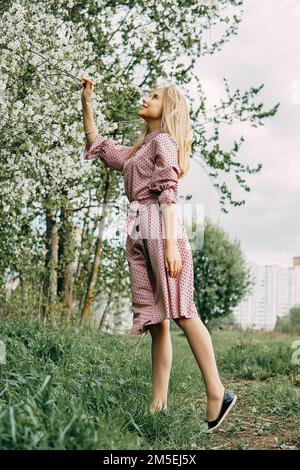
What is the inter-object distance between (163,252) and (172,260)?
0.10m

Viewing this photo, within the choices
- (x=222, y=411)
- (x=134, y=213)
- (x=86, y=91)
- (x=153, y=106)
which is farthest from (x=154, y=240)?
(x=86, y=91)

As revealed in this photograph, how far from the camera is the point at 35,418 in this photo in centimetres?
251

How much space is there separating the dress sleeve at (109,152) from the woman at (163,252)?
0.54ft

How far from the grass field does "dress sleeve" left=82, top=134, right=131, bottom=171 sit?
1.25m

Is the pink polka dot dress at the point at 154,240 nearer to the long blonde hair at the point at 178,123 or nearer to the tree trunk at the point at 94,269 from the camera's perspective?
the long blonde hair at the point at 178,123

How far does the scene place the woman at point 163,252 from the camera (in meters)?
3.49

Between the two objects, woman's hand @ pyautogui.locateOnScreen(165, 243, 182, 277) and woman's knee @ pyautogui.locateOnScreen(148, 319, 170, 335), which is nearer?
woman's hand @ pyautogui.locateOnScreen(165, 243, 182, 277)

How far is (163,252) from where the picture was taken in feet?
11.5

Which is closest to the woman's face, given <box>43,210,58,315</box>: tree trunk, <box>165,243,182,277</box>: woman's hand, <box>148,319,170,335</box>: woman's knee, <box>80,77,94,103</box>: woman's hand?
<box>80,77,94,103</box>: woman's hand

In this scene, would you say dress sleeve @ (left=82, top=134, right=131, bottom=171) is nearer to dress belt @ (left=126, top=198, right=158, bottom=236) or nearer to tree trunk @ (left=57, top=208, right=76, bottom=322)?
dress belt @ (left=126, top=198, right=158, bottom=236)

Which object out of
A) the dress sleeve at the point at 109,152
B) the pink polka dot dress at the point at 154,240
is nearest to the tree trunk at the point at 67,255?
the dress sleeve at the point at 109,152

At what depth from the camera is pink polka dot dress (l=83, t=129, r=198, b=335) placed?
3498 millimetres
